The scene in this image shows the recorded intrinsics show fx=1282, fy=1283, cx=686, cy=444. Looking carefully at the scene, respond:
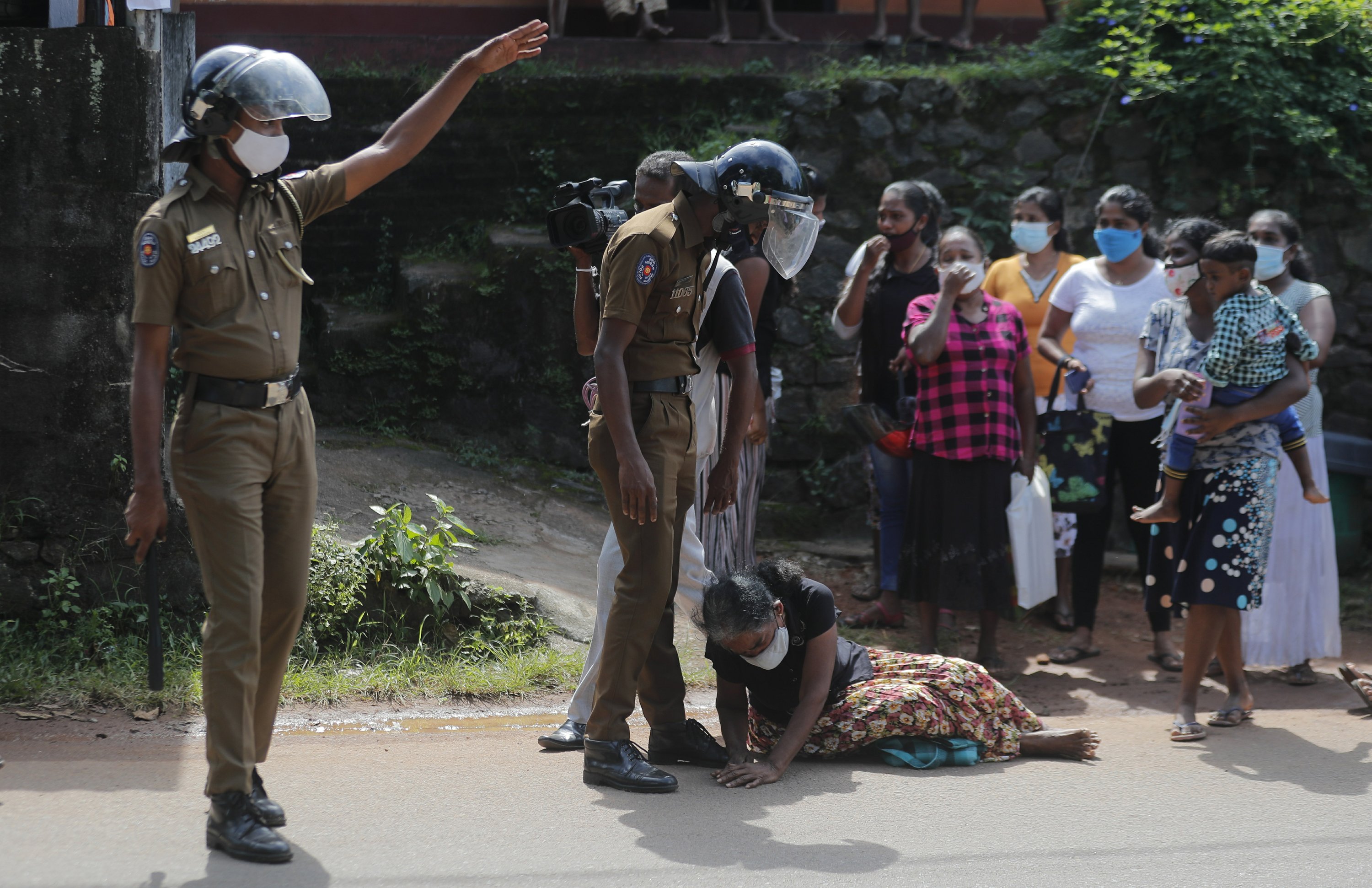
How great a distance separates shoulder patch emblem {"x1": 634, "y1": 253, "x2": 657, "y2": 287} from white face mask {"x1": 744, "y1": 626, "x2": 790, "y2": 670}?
115 cm

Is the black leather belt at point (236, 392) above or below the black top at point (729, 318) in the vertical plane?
below

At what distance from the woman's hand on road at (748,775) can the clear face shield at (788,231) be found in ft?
5.04

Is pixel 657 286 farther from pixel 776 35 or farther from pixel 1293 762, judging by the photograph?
pixel 776 35

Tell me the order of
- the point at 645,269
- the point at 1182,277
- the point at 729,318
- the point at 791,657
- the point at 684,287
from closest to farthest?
the point at 645,269 < the point at 684,287 < the point at 791,657 < the point at 729,318 < the point at 1182,277

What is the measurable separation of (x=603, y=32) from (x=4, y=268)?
5.86m

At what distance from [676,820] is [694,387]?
1.62 m

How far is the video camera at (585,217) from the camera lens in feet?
14.0

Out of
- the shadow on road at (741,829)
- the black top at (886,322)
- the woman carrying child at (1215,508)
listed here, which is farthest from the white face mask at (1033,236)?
the shadow on road at (741,829)

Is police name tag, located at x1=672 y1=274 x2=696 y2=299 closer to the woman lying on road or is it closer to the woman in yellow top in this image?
the woman lying on road

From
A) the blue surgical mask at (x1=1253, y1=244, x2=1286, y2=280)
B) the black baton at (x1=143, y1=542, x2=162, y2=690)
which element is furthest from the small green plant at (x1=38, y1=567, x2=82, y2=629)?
the blue surgical mask at (x1=1253, y1=244, x2=1286, y2=280)

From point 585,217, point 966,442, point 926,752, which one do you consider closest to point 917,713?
point 926,752

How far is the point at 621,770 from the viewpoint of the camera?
12.7ft

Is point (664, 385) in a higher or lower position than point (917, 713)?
higher

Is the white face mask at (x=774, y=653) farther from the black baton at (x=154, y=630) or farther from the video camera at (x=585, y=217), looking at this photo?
the black baton at (x=154, y=630)
